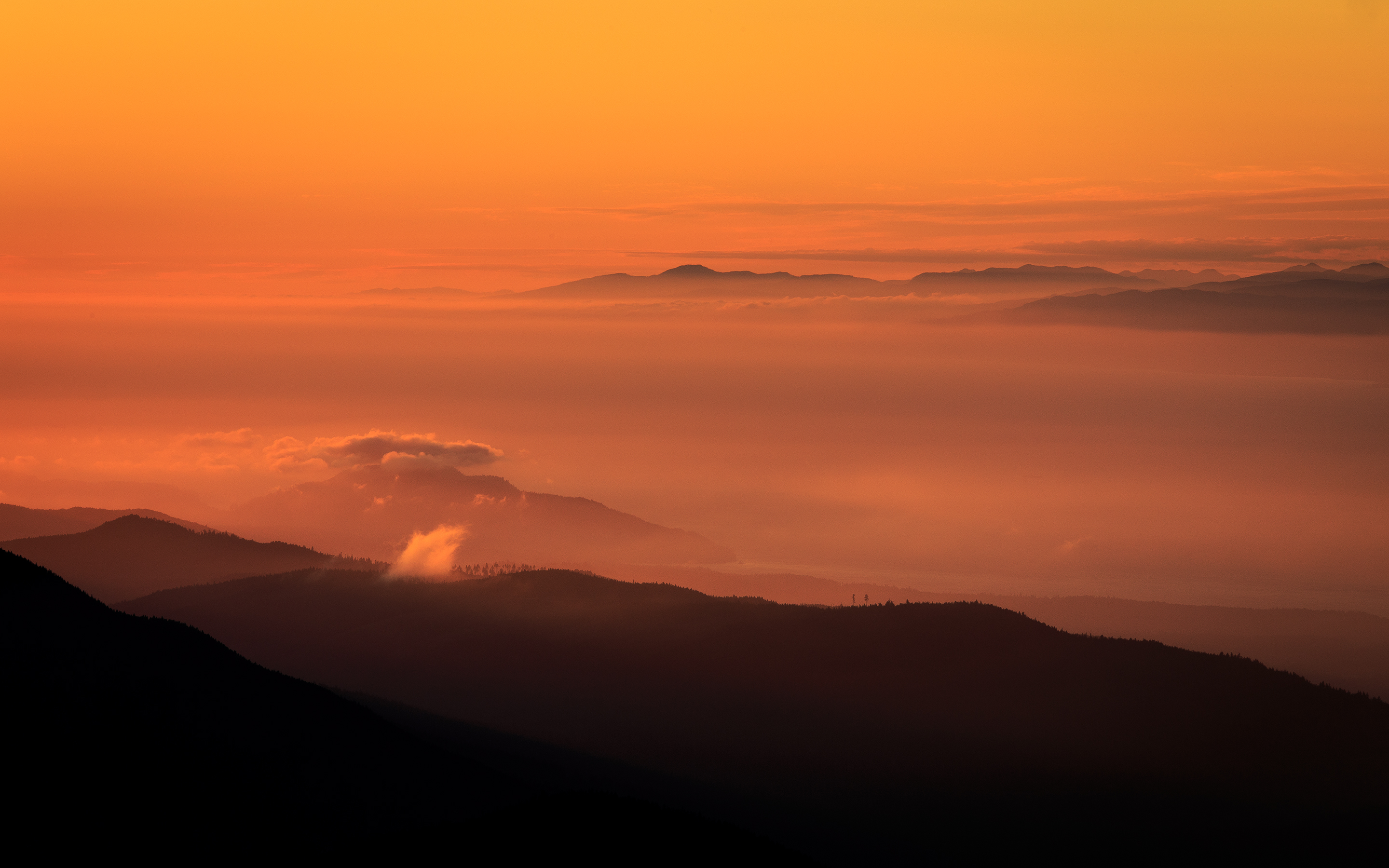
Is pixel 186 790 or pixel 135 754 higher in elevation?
pixel 135 754

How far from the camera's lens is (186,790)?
170125 mm

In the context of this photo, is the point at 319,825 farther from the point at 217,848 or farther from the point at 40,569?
the point at 40,569

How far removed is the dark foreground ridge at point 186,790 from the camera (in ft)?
522

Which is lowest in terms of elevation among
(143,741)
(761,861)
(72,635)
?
(761,861)

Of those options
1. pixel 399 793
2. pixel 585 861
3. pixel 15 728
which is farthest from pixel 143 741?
Result: pixel 585 861

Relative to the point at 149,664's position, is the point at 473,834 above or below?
below

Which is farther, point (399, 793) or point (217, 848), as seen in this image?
point (399, 793)

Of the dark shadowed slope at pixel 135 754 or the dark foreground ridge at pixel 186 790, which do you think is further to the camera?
the dark foreground ridge at pixel 186 790

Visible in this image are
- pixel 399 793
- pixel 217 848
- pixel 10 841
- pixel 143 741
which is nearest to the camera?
pixel 10 841

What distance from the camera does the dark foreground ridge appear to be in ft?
522

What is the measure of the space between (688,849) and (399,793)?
48256mm

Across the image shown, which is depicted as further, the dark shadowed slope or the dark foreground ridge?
the dark foreground ridge

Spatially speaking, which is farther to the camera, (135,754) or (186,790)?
(135,754)

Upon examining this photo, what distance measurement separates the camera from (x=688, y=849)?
590ft
